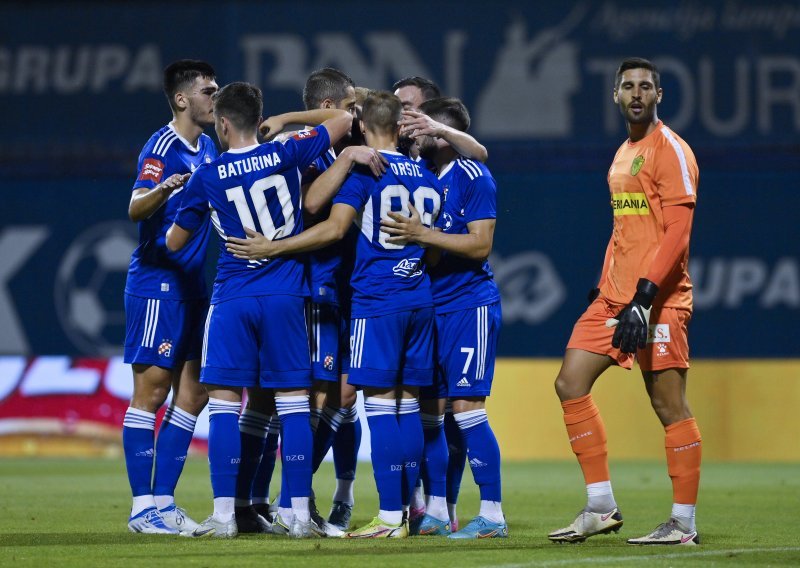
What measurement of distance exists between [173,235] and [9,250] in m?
10.4

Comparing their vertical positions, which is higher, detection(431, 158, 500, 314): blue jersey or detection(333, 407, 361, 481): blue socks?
detection(431, 158, 500, 314): blue jersey

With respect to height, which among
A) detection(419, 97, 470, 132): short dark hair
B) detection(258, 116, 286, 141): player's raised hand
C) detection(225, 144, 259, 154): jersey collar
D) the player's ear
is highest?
the player's ear

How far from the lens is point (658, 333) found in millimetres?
5930

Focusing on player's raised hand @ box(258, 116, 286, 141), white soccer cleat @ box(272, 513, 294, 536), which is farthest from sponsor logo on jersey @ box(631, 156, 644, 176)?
white soccer cleat @ box(272, 513, 294, 536)

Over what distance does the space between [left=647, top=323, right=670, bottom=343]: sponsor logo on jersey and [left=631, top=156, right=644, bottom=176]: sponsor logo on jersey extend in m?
0.71

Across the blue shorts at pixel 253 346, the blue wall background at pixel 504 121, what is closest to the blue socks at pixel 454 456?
the blue shorts at pixel 253 346

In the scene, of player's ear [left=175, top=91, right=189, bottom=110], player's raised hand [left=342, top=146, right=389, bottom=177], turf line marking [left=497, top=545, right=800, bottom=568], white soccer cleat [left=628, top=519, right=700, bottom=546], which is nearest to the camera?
turf line marking [left=497, top=545, right=800, bottom=568]

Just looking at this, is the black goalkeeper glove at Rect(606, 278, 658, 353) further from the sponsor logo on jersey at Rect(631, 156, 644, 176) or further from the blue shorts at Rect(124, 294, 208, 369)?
the blue shorts at Rect(124, 294, 208, 369)

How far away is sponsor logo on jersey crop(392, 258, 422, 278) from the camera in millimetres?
6141

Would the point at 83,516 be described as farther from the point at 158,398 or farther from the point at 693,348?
the point at 693,348

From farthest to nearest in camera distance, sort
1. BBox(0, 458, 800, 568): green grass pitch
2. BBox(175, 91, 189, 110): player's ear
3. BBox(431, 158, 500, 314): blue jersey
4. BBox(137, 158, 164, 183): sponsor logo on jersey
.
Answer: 1. BBox(175, 91, 189, 110): player's ear
2. BBox(137, 158, 164, 183): sponsor logo on jersey
3. BBox(431, 158, 500, 314): blue jersey
4. BBox(0, 458, 800, 568): green grass pitch

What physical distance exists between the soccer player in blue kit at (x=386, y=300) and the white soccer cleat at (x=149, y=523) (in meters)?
0.99

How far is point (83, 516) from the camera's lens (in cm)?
739

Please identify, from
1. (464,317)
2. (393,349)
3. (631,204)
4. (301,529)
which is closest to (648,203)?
(631,204)
